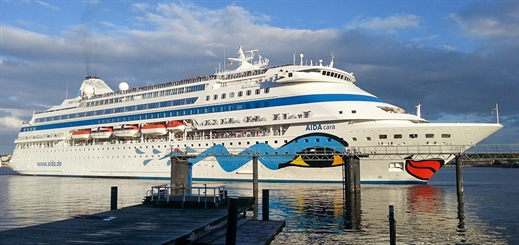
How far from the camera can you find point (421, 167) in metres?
33.7

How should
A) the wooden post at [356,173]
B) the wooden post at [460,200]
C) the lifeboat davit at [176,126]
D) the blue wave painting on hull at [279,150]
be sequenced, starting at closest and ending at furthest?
1. the wooden post at [460,200]
2. the wooden post at [356,173]
3. the blue wave painting on hull at [279,150]
4. the lifeboat davit at [176,126]

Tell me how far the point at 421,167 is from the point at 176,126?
80.9ft

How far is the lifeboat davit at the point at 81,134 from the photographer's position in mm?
56031

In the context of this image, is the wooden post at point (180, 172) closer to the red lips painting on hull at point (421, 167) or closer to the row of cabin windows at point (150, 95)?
the red lips painting on hull at point (421, 167)

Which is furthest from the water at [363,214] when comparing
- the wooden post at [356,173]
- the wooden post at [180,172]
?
the wooden post at [180,172]

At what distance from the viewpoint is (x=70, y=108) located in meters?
62.5

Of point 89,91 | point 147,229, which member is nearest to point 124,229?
point 147,229

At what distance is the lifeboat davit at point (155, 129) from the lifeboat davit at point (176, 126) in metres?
1.39

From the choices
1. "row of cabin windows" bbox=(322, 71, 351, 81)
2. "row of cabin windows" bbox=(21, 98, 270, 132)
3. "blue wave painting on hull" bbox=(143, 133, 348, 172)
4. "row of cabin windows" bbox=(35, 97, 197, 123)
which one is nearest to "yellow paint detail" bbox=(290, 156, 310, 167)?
"blue wave painting on hull" bbox=(143, 133, 348, 172)

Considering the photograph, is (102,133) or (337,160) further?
(102,133)

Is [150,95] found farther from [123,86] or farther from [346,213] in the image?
[346,213]

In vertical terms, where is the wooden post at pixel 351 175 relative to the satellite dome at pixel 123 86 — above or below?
below

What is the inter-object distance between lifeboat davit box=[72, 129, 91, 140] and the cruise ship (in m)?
0.13

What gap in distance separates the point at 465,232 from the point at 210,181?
28.8 m
